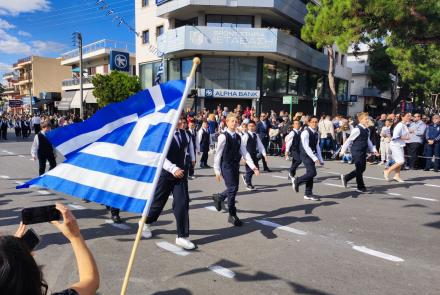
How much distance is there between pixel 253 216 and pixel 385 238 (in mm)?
2272

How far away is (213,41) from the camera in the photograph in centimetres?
2505

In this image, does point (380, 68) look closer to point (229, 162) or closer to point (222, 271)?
point (229, 162)

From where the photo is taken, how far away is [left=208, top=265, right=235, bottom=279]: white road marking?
4.23 m

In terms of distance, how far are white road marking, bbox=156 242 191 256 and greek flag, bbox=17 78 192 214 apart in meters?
1.86

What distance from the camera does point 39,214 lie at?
5.74ft

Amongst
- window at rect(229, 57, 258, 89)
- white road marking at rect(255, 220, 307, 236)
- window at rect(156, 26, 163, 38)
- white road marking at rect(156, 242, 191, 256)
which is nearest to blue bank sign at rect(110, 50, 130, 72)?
window at rect(156, 26, 163, 38)

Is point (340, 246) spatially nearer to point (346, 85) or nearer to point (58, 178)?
point (58, 178)

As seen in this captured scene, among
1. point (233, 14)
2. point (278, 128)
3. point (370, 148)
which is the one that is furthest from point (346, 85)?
point (370, 148)

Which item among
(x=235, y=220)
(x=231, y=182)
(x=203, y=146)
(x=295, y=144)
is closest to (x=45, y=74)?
(x=203, y=146)

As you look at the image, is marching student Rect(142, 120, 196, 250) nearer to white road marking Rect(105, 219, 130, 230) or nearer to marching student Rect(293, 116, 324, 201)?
white road marking Rect(105, 219, 130, 230)

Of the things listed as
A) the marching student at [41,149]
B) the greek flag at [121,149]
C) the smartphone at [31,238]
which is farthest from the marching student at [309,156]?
the smartphone at [31,238]

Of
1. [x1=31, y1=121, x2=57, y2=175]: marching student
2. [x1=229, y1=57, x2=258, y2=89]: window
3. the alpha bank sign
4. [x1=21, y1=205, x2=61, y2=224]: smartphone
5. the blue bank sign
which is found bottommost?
[x1=31, y1=121, x2=57, y2=175]: marching student

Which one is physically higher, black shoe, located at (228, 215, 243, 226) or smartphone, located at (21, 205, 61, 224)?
smartphone, located at (21, 205, 61, 224)

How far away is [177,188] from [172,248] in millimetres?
830
